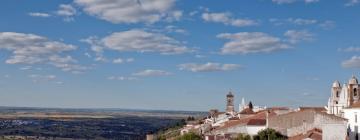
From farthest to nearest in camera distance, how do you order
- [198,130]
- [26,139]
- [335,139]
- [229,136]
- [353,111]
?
[26,139], [198,130], [229,136], [353,111], [335,139]

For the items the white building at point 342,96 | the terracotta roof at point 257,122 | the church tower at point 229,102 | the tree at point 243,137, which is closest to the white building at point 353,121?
the white building at point 342,96

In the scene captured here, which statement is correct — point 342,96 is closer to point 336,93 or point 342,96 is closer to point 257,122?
point 336,93

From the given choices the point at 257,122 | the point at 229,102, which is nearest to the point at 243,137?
the point at 257,122

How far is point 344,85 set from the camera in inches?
2589

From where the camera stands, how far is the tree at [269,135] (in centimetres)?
6062

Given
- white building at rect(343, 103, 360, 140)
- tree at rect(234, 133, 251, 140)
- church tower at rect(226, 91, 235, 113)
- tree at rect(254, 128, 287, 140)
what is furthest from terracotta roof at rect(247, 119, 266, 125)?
church tower at rect(226, 91, 235, 113)

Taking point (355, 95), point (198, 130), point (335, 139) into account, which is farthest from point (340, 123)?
point (198, 130)

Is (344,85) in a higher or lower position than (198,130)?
higher

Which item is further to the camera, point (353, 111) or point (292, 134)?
point (292, 134)

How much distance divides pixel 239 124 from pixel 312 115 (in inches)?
419

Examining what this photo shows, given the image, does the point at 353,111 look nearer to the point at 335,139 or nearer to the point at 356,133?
the point at 356,133

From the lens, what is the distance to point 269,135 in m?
60.7

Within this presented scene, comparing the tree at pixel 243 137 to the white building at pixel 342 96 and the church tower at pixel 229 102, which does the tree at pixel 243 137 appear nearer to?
the white building at pixel 342 96

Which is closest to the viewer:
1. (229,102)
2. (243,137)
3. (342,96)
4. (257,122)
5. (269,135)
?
(269,135)
